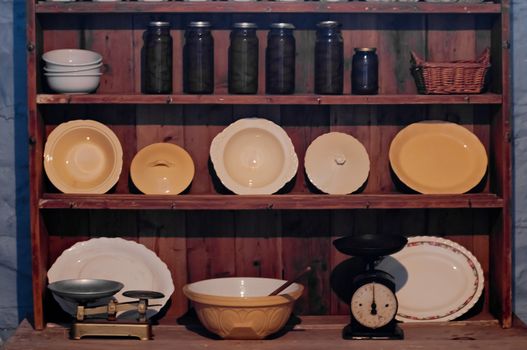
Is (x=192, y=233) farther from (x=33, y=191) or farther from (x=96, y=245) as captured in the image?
(x=33, y=191)

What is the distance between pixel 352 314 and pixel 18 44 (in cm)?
161

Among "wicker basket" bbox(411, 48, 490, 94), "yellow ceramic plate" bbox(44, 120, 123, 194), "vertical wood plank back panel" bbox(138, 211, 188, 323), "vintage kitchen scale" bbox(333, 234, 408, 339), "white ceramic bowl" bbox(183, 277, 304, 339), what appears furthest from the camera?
"vertical wood plank back panel" bbox(138, 211, 188, 323)

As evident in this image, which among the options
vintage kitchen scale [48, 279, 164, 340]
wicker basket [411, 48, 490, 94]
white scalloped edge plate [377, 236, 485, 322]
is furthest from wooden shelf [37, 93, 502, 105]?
vintage kitchen scale [48, 279, 164, 340]

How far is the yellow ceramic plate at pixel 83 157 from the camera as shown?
3553mm

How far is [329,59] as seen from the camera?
3506 millimetres

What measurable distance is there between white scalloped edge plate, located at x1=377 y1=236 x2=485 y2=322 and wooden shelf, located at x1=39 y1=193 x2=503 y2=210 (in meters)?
0.21

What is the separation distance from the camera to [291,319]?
363cm

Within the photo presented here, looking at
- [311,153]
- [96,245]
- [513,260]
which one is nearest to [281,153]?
[311,153]

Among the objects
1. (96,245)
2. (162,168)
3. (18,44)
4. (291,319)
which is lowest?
(291,319)

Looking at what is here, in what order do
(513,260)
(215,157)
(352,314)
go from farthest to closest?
1. (513,260)
2. (215,157)
3. (352,314)

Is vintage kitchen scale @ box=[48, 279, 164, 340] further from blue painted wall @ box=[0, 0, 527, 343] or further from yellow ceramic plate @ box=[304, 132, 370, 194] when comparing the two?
yellow ceramic plate @ box=[304, 132, 370, 194]

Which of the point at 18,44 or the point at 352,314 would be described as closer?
the point at 352,314

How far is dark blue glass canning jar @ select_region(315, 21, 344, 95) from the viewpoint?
11.5 ft

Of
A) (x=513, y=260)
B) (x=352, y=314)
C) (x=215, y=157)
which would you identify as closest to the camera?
(x=352, y=314)
